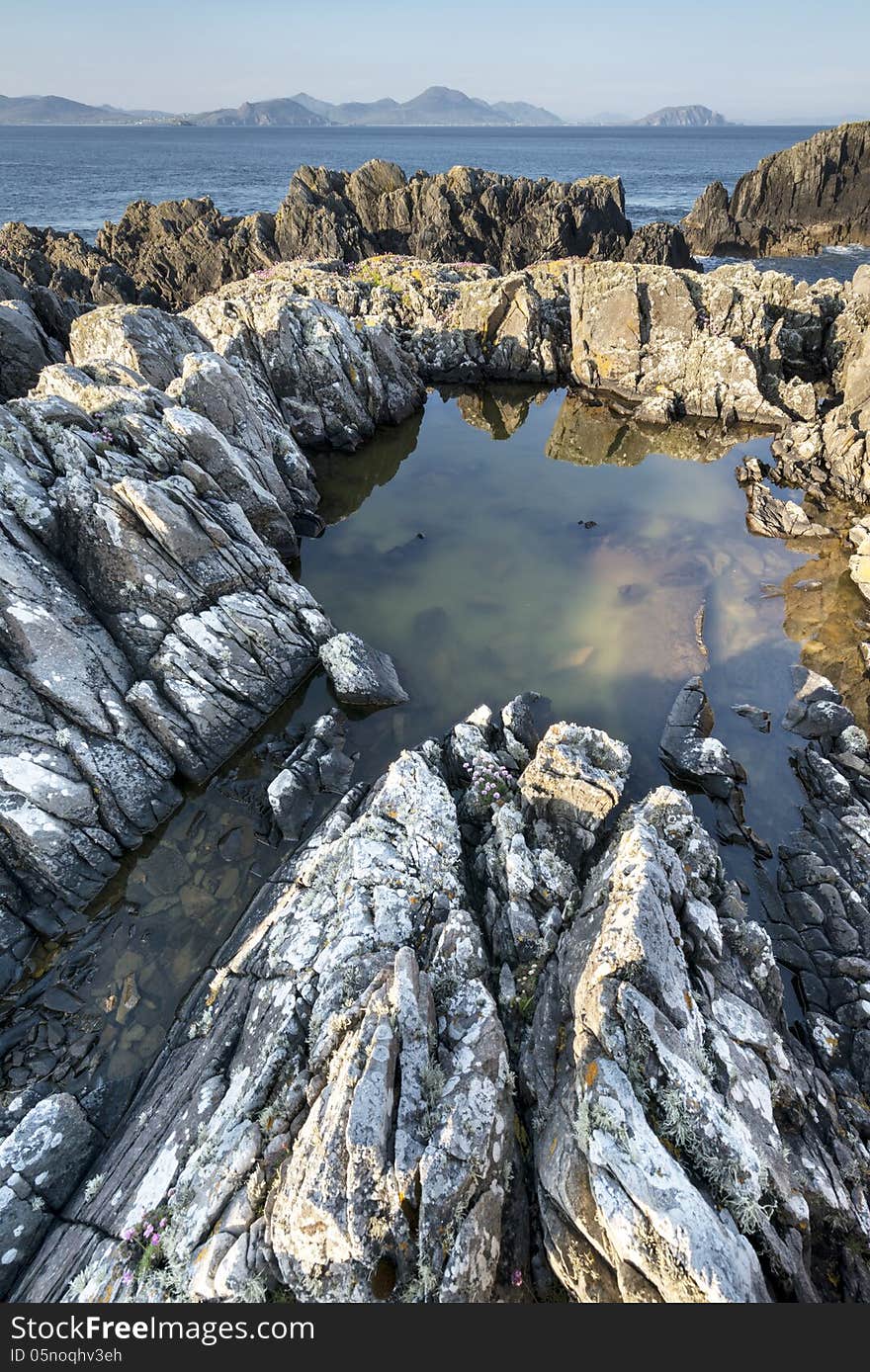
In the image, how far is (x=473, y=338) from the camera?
1865 inches

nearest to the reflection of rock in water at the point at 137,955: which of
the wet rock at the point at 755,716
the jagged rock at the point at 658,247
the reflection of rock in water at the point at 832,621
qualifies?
the wet rock at the point at 755,716

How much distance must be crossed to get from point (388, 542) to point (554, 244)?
69.6 meters

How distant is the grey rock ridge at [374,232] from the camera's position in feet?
240

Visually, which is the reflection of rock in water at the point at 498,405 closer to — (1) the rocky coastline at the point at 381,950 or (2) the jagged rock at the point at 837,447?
(1) the rocky coastline at the point at 381,950

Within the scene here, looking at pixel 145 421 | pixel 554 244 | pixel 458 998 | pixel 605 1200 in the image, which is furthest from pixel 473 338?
pixel 605 1200

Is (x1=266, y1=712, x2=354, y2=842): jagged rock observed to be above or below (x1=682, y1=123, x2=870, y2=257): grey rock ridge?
below

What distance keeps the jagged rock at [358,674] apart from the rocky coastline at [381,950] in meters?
0.12

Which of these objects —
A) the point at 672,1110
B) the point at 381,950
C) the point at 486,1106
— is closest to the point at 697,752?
the point at 381,950

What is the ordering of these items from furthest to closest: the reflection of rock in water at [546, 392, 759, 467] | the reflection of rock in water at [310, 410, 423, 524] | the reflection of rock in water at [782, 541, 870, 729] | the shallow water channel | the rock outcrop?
the reflection of rock in water at [546, 392, 759, 467]
the reflection of rock in water at [310, 410, 423, 524]
the reflection of rock in water at [782, 541, 870, 729]
the rock outcrop
the shallow water channel

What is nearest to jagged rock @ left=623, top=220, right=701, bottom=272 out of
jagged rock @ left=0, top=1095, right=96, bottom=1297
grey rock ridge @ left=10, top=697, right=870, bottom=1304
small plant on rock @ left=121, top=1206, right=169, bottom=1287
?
grey rock ridge @ left=10, top=697, right=870, bottom=1304

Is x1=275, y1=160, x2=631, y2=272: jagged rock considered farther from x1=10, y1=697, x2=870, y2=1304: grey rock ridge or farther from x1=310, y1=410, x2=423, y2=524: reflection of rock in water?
x1=10, y1=697, x2=870, y2=1304: grey rock ridge

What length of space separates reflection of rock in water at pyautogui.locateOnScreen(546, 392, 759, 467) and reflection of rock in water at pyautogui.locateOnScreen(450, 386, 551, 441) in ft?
10.0

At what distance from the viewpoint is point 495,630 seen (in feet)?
81.1

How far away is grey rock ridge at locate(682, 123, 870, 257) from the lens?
290 ft
